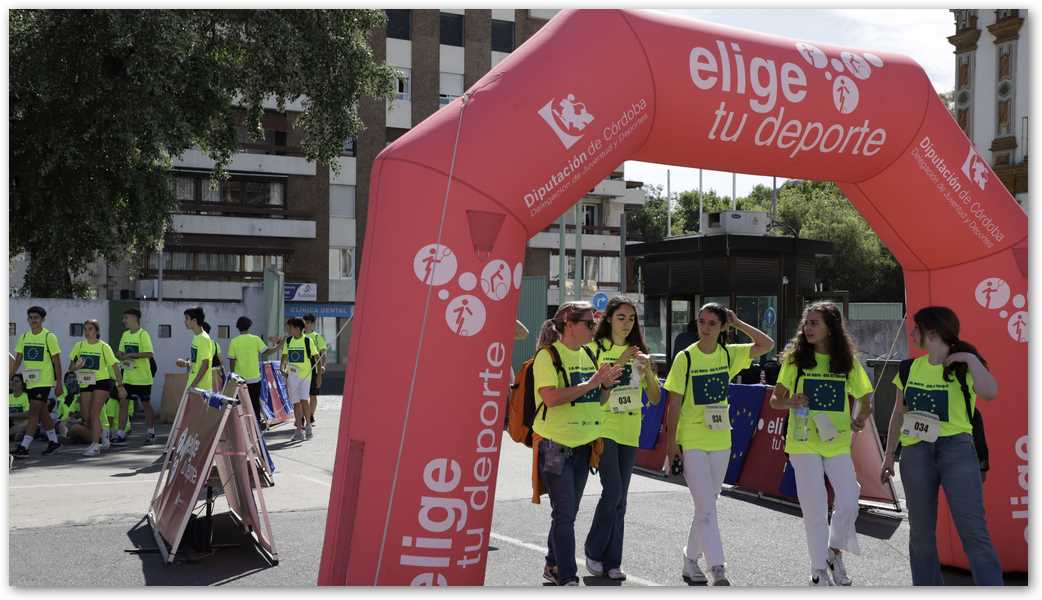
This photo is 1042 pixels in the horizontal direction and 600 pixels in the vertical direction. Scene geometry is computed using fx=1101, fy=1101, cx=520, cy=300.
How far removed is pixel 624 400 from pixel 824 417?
1.26 m

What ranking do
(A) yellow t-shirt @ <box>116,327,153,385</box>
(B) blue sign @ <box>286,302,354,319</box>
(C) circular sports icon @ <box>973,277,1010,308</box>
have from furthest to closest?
1. (B) blue sign @ <box>286,302,354,319</box>
2. (A) yellow t-shirt @ <box>116,327,153,385</box>
3. (C) circular sports icon @ <box>973,277,1010,308</box>

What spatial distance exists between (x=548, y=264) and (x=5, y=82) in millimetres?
45468

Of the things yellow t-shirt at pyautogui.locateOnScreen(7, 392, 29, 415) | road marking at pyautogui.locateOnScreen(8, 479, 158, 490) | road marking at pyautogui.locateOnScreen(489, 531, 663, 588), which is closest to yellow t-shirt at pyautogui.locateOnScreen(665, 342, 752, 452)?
road marking at pyautogui.locateOnScreen(489, 531, 663, 588)

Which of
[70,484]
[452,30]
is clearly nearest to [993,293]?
[70,484]

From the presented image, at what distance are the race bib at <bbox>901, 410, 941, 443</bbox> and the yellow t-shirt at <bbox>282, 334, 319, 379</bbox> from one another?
35.0 ft

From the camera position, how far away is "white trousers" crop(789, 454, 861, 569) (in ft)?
22.6

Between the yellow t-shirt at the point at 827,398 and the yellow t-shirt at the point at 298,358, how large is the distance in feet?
32.2

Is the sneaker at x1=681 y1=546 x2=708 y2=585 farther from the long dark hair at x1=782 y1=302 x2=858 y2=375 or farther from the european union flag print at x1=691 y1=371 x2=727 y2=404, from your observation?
the long dark hair at x1=782 y1=302 x2=858 y2=375

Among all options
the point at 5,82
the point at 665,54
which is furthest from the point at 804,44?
the point at 5,82

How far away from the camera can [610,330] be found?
7.61 metres

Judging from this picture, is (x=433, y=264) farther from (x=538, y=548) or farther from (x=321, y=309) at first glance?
(x=321, y=309)

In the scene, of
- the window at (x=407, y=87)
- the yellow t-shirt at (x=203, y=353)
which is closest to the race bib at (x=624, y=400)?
the yellow t-shirt at (x=203, y=353)

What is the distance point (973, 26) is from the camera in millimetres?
28219

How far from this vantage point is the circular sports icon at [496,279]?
5.96 meters
